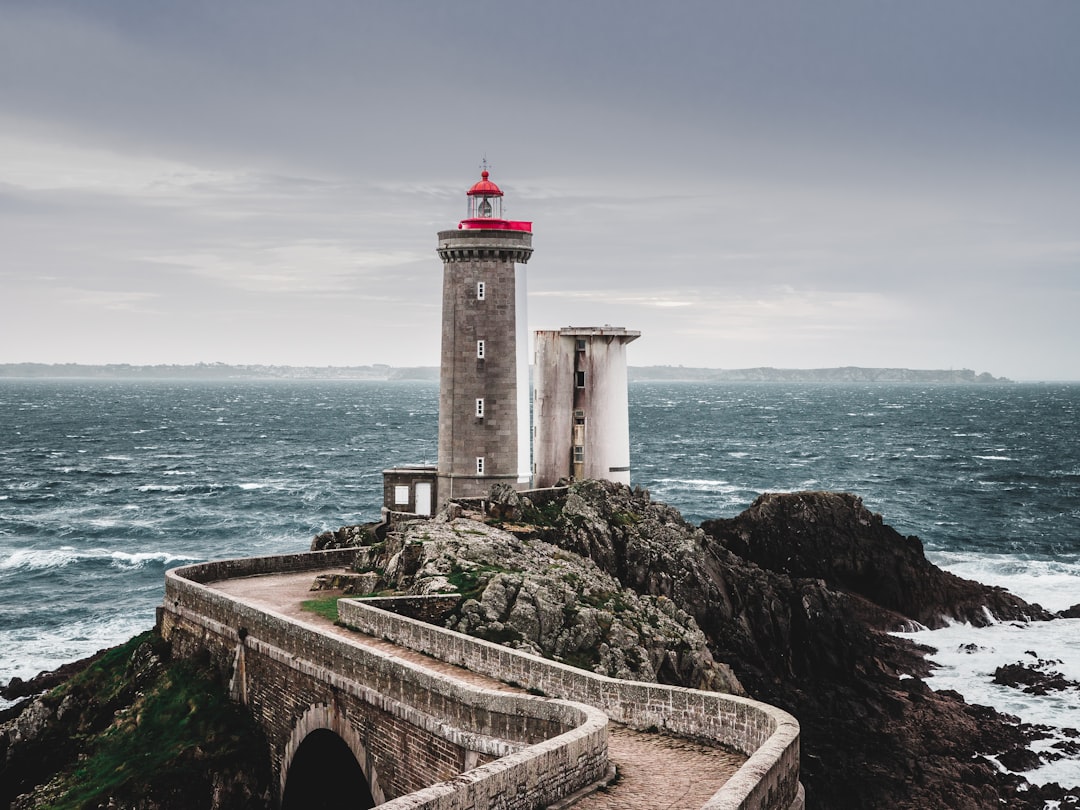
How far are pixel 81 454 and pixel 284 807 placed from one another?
99.5 meters

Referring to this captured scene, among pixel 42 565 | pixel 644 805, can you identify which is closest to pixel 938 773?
pixel 644 805

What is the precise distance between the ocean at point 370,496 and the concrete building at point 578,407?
14830 mm

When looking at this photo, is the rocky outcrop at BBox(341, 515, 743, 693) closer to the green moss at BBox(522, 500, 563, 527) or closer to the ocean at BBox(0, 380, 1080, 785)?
the green moss at BBox(522, 500, 563, 527)

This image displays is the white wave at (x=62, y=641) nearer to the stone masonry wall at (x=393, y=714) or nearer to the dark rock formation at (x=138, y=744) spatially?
the dark rock formation at (x=138, y=744)

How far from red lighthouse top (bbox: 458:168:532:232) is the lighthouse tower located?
35 mm

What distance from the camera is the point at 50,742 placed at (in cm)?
2844

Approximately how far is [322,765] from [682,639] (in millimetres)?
9977

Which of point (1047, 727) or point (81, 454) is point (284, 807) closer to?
point (1047, 727)

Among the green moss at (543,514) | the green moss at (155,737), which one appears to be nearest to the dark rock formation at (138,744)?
the green moss at (155,737)

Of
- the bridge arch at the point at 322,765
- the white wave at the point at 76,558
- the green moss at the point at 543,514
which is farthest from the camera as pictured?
the white wave at the point at 76,558

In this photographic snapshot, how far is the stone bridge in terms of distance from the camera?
15.3 m

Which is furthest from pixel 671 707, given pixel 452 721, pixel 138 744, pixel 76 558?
pixel 76 558

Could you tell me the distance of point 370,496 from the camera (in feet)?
278

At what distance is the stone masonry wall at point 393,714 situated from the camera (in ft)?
Result: 49.8
